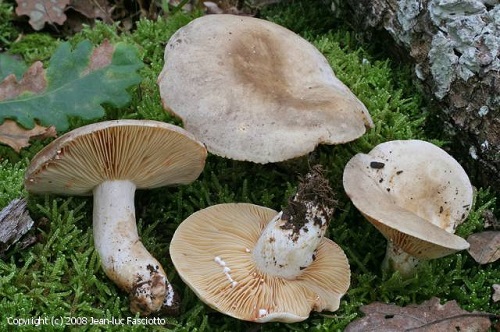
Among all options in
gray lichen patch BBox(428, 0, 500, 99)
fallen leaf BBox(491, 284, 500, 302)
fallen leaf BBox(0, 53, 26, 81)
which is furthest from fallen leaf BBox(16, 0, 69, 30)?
fallen leaf BBox(491, 284, 500, 302)

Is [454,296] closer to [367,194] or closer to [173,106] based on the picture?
[367,194]

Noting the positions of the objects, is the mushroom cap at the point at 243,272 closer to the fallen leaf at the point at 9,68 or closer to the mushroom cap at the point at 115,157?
the mushroom cap at the point at 115,157

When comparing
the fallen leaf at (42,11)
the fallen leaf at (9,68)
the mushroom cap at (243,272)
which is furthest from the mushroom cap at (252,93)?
the fallen leaf at (42,11)

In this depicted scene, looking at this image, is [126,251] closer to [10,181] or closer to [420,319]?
[10,181]

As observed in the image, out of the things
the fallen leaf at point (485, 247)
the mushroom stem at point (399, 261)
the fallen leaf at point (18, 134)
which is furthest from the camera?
the fallen leaf at point (18, 134)

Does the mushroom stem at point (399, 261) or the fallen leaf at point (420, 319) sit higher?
the mushroom stem at point (399, 261)

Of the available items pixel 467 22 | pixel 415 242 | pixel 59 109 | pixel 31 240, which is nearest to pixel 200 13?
pixel 59 109

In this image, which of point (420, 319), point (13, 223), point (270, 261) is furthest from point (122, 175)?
point (420, 319)
